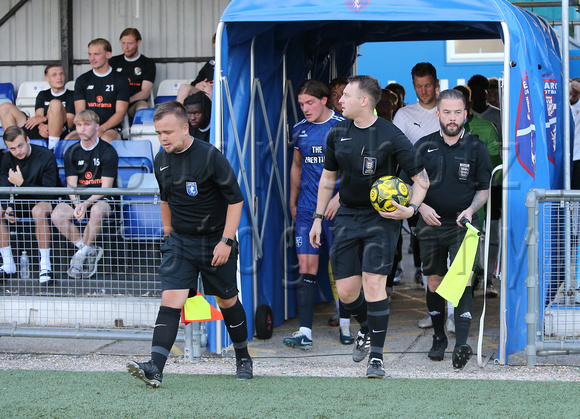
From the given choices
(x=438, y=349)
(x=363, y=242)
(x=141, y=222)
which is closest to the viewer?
(x=363, y=242)

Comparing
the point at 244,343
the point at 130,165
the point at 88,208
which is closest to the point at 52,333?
the point at 88,208

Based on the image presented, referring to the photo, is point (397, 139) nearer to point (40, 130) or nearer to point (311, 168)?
point (311, 168)

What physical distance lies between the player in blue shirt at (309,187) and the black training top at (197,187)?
1.51 metres

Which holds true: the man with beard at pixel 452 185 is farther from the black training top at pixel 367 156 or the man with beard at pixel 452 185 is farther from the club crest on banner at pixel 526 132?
the black training top at pixel 367 156

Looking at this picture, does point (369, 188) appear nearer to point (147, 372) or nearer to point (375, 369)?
point (375, 369)

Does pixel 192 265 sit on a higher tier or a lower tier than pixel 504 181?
lower

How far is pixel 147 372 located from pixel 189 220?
962 millimetres

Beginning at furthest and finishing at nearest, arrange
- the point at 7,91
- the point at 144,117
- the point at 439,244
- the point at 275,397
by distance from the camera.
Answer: the point at 7,91
the point at 144,117
the point at 439,244
the point at 275,397

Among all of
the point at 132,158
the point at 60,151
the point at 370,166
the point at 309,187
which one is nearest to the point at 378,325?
the point at 370,166

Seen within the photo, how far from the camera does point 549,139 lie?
20.3 ft

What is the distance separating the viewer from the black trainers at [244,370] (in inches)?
194

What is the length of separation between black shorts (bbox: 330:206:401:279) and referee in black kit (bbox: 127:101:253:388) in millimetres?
764

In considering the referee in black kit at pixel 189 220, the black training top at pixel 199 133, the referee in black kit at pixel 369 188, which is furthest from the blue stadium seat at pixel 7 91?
the referee in black kit at pixel 369 188

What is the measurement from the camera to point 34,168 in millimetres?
7223
